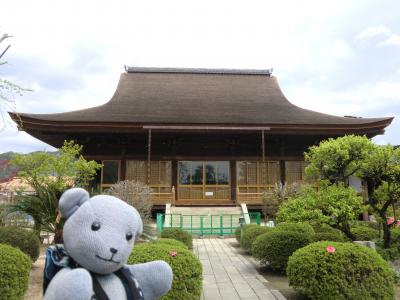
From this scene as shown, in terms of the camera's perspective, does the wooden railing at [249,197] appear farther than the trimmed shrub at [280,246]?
Yes

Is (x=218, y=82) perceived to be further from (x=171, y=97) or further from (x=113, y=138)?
(x=113, y=138)

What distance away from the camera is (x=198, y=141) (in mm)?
19531

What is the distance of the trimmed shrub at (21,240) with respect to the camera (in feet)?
21.0

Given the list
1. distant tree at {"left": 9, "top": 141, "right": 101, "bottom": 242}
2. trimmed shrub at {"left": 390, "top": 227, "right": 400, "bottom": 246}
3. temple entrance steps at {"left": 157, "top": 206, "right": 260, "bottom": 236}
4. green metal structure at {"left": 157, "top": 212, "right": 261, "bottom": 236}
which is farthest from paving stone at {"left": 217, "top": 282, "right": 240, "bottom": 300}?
green metal structure at {"left": 157, "top": 212, "right": 261, "bottom": 236}

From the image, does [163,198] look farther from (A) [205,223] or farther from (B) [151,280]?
(B) [151,280]

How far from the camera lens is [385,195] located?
7.09 m

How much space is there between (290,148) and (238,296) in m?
15.4

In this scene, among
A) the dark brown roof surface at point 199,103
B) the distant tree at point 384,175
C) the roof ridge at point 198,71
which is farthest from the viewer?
the roof ridge at point 198,71

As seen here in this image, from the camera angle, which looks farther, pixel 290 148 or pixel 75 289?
pixel 290 148

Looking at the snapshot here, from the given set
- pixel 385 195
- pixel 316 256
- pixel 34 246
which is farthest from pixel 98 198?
pixel 385 195

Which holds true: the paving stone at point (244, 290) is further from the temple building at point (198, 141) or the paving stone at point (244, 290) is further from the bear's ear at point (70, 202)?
the temple building at point (198, 141)

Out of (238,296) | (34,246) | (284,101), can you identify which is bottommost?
(238,296)

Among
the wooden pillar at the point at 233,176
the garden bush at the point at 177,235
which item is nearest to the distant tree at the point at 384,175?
the garden bush at the point at 177,235

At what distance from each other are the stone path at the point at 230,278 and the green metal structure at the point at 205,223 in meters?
3.27
